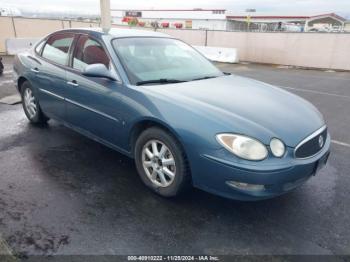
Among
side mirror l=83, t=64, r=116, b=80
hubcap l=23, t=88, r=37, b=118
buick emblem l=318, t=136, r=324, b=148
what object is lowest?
hubcap l=23, t=88, r=37, b=118

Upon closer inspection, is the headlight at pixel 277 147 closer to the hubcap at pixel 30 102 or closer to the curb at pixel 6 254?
the curb at pixel 6 254

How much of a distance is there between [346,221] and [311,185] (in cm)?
66

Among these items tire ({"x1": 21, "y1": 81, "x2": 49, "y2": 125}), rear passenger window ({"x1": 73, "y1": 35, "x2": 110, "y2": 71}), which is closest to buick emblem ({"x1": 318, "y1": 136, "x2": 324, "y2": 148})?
rear passenger window ({"x1": 73, "y1": 35, "x2": 110, "y2": 71})

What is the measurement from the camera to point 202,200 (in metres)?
3.13

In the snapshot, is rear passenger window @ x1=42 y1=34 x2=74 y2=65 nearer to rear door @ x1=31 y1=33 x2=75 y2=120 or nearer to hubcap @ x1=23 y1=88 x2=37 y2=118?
rear door @ x1=31 y1=33 x2=75 y2=120

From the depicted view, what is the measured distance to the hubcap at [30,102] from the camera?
4.93 meters

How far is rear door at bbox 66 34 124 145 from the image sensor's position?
3.39m

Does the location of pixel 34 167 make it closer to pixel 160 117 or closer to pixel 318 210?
pixel 160 117

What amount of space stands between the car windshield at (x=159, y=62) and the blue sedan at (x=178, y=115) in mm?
13

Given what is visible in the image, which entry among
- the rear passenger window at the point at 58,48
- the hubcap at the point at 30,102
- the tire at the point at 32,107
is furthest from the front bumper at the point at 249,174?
the hubcap at the point at 30,102

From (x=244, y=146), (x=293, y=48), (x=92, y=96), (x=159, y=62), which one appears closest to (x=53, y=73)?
(x=92, y=96)

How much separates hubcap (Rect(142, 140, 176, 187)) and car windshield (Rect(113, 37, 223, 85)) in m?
0.70

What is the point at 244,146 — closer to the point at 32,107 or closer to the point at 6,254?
the point at 6,254

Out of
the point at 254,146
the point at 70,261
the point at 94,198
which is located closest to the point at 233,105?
the point at 254,146
